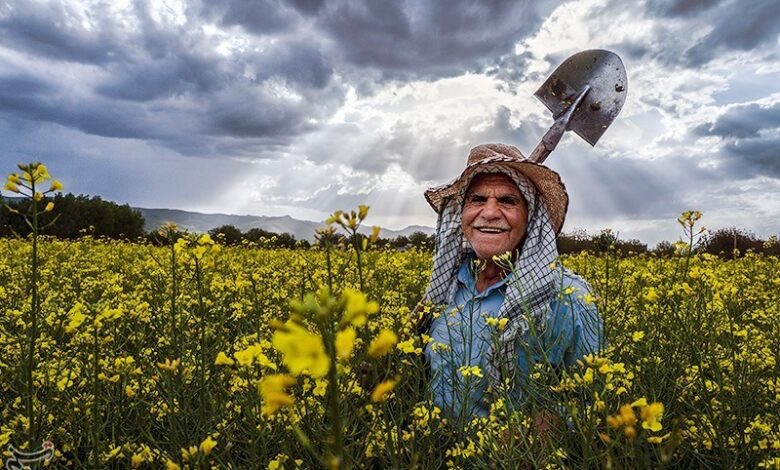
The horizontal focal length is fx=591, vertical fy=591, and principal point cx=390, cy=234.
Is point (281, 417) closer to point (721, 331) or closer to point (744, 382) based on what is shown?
point (744, 382)

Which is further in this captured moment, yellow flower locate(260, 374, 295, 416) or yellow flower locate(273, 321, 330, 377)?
yellow flower locate(260, 374, 295, 416)

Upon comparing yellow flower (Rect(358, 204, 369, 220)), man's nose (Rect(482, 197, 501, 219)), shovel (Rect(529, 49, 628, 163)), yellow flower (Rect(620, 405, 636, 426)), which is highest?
shovel (Rect(529, 49, 628, 163))

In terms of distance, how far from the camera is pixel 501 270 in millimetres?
3355

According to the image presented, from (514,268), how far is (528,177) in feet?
1.85

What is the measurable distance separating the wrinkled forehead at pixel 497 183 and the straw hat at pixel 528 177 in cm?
5

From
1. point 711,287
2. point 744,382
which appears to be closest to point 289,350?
point 744,382

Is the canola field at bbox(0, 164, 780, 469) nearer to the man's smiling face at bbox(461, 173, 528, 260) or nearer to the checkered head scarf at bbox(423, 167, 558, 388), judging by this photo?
the checkered head scarf at bbox(423, 167, 558, 388)

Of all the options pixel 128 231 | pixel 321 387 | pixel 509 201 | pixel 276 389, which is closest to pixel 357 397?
pixel 321 387

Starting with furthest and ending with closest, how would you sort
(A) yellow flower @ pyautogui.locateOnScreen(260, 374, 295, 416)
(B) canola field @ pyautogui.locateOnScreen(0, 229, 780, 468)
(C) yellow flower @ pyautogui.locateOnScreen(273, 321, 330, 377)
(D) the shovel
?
(D) the shovel → (B) canola field @ pyautogui.locateOnScreen(0, 229, 780, 468) → (A) yellow flower @ pyautogui.locateOnScreen(260, 374, 295, 416) → (C) yellow flower @ pyautogui.locateOnScreen(273, 321, 330, 377)

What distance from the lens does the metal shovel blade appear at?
527 cm

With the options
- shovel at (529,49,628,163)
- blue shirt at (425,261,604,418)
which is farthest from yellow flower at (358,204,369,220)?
shovel at (529,49,628,163)

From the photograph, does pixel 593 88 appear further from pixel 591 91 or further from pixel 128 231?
pixel 128 231

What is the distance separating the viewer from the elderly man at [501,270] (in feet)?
9.45

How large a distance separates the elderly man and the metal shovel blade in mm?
1986
